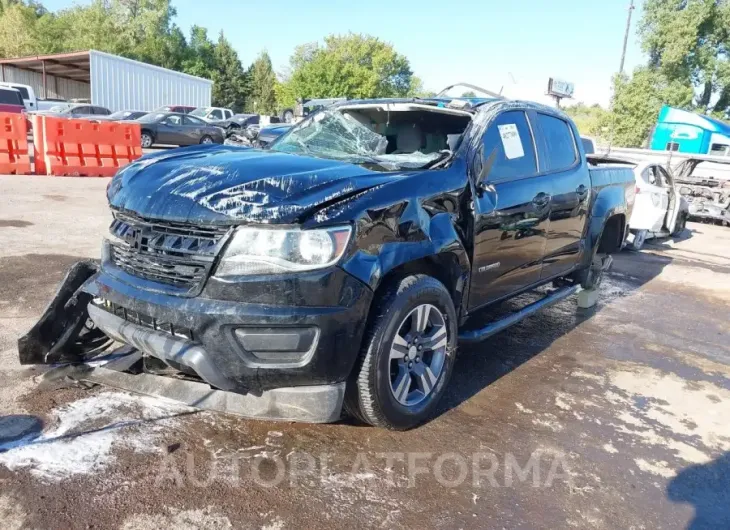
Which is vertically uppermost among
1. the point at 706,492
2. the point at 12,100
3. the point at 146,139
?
the point at 12,100

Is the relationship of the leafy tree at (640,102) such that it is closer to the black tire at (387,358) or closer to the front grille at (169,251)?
the black tire at (387,358)

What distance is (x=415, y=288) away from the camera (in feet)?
9.85

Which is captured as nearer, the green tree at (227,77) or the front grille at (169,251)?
the front grille at (169,251)

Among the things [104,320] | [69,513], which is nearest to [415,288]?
[104,320]

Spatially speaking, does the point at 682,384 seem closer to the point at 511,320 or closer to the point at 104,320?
the point at 511,320

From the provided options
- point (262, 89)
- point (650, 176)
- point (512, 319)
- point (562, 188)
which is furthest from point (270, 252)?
point (262, 89)

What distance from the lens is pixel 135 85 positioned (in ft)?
98.3

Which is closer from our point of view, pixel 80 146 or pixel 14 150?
pixel 14 150

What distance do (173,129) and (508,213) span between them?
790 inches

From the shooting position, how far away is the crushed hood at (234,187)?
2.62 meters

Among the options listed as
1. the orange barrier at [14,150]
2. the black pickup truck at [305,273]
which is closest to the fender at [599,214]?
the black pickup truck at [305,273]

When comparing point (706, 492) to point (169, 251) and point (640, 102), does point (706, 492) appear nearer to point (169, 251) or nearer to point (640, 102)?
point (169, 251)

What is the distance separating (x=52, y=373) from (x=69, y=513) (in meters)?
1.26

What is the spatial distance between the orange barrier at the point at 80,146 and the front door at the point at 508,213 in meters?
11.3
